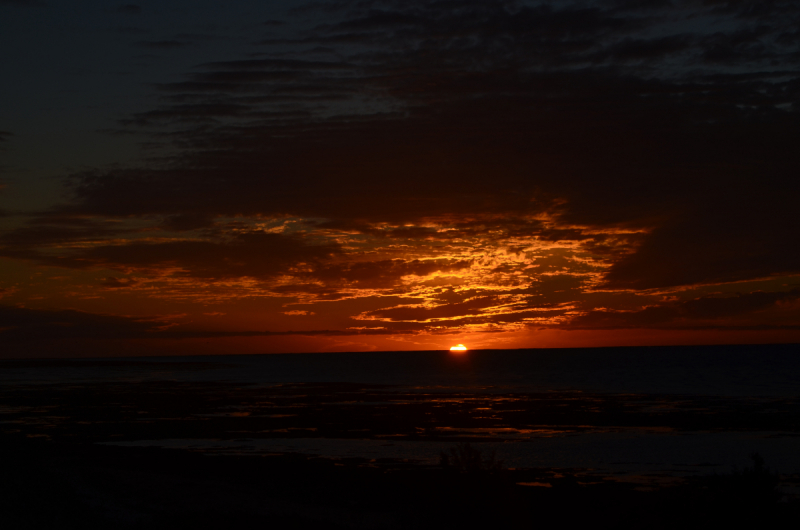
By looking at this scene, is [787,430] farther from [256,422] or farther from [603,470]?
[256,422]

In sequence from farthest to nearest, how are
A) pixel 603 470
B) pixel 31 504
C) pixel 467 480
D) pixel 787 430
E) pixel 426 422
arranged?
1. pixel 426 422
2. pixel 787 430
3. pixel 603 470
4. pixel 467 480
5. pixel 31 504

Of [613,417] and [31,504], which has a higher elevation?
[613,417]

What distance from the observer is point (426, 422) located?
109 ft

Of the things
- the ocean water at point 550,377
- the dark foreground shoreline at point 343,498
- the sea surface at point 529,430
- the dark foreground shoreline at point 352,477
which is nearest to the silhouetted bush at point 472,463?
the dark foreground shoreline at point 352,477

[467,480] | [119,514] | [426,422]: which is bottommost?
[119,514]

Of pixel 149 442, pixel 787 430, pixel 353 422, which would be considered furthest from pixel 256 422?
pixel 787 430

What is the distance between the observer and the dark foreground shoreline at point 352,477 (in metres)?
13.6

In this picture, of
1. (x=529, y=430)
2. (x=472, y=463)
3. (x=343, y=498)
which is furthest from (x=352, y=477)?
(x=529, y=430)

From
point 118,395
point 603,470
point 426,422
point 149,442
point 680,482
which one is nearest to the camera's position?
point 680,482

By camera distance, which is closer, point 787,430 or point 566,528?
point 566,528

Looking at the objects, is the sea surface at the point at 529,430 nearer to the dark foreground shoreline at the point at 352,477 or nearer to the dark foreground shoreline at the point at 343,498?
the dark foreground shoreline at the point at 352,477

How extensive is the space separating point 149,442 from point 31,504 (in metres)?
12.7

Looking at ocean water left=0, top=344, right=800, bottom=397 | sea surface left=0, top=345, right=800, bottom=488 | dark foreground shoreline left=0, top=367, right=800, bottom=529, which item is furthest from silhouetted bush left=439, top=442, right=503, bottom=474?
ocean water left=0, top=344, right=800, bottom=397

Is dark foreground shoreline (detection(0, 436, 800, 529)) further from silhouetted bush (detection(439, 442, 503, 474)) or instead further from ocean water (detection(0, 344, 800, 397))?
ocean water (detection(0, 344, 800, 397))
